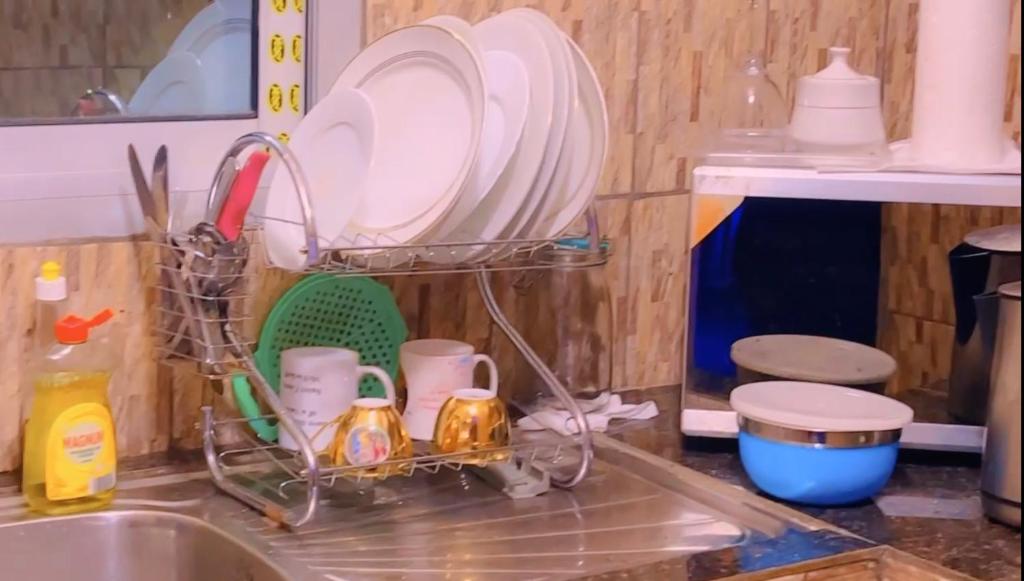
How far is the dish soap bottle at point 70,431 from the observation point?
1277 mm

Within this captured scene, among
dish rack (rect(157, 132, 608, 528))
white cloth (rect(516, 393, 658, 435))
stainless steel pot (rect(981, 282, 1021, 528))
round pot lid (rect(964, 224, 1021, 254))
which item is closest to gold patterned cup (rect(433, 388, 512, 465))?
dish rack (rect(157, 132, 608, 528))

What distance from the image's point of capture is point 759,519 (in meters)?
1.35

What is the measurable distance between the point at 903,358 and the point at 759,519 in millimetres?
347

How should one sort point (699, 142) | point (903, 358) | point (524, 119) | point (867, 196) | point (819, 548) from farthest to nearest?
point (699, 142)
point (903, 358)
point (867, 196)
point (524, 119)
point (819, 548)

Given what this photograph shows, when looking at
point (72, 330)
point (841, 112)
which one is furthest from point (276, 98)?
point (841, 112)

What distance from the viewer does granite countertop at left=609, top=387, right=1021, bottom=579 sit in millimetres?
1261

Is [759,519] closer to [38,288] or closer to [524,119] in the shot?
[524,119]

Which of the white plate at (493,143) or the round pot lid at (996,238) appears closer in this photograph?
the white plate at (493,143)

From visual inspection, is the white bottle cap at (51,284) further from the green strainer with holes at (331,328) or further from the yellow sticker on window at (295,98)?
the yellow sticker on window at (295,98)

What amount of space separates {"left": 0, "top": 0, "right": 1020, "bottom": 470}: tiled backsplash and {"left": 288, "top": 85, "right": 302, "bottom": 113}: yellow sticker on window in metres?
0.10

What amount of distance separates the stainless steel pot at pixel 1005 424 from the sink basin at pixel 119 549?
2.41 ft

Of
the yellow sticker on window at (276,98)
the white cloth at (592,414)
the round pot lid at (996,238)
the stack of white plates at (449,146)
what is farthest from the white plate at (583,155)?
the round pot lid at (996,238)

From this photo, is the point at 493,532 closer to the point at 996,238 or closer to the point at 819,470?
the point at 819,470

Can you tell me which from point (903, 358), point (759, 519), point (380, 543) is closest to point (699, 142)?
point (903, 358)
